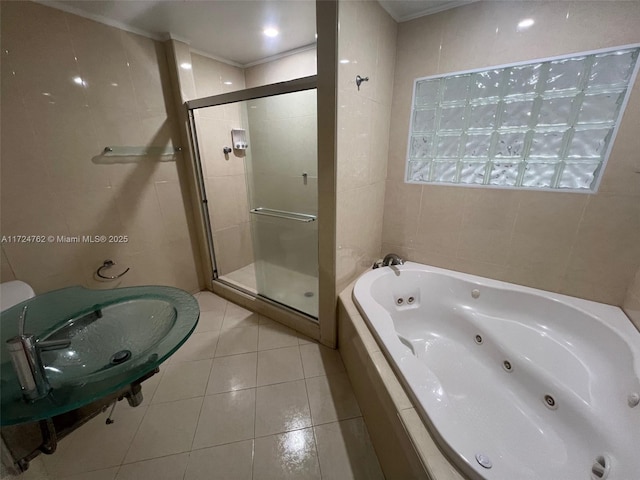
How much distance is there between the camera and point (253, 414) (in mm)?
1280

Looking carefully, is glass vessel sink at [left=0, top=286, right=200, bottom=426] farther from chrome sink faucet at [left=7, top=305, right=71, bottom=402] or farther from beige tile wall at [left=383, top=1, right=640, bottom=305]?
beige tile wall at [left=383, top=1, right=640, bottom=305]

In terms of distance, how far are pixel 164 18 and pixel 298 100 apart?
37.0 inches

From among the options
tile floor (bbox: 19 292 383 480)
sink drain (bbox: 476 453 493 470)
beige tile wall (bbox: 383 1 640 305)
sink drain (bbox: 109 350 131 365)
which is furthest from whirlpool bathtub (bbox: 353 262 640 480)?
sink drain (bbox: 109 350 131 365)

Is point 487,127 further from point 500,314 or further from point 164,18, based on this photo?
point 164,18

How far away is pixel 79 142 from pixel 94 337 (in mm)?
1258

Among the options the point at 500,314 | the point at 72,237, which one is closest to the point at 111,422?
the point at 72,237

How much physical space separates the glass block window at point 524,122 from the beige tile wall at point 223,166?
148 centimetres

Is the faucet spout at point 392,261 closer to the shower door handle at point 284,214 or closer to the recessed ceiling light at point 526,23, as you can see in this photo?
the shower door handle at point 284,214

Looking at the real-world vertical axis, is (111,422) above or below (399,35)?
below

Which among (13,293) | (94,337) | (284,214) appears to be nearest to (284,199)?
(284,214)

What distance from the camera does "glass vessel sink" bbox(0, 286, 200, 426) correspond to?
1.86ft

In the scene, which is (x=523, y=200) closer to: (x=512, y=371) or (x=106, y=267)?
(x=512, y=371)

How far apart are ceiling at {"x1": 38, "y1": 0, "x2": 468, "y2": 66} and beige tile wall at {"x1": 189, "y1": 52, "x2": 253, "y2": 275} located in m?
0.27

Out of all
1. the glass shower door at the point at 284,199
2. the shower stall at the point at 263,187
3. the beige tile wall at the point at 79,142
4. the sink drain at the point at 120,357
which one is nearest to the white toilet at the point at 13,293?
the beige tile wall at the point at 79,142
